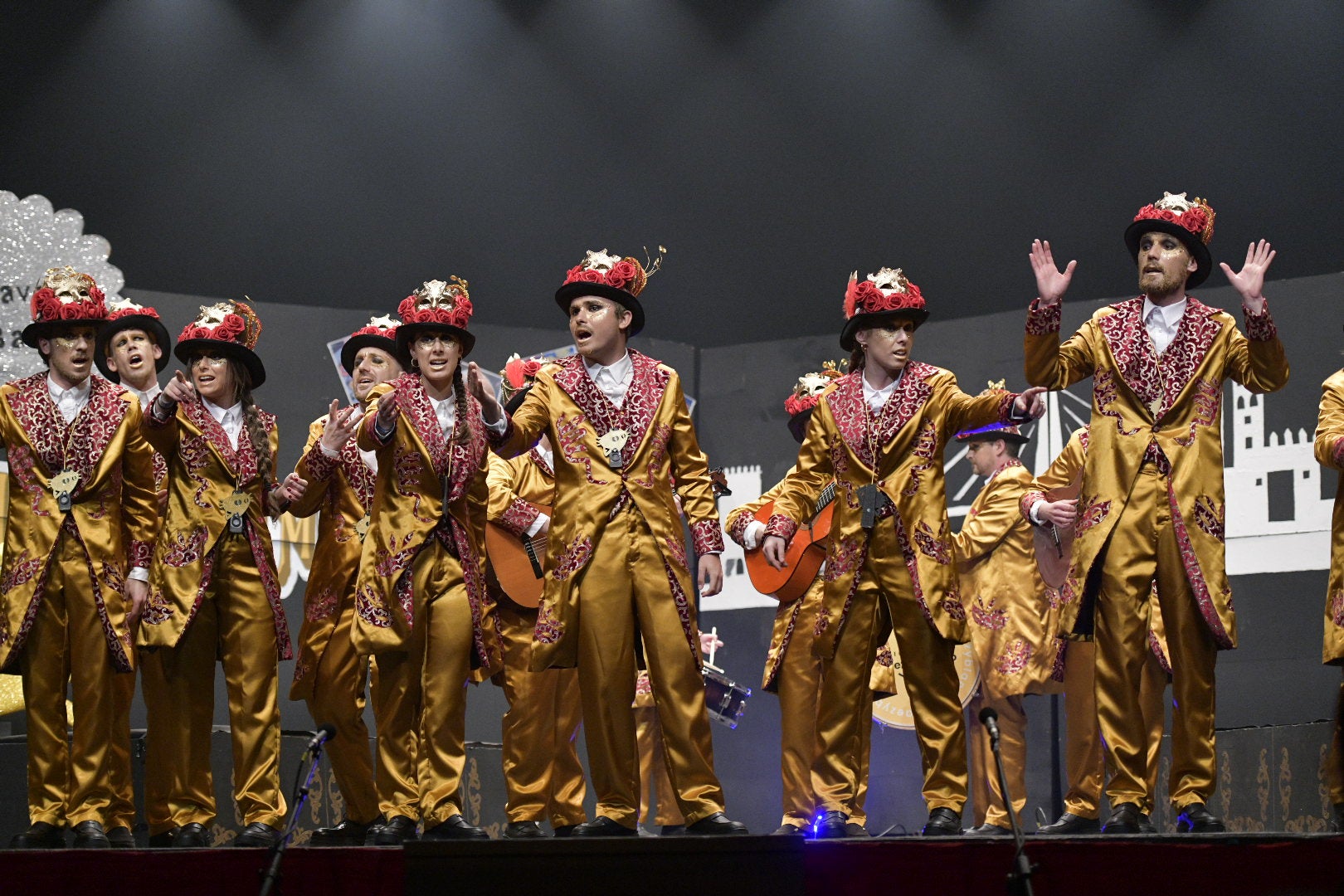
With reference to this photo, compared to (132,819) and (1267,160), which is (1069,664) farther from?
(132,819)

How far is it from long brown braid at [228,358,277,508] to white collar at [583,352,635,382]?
130cm

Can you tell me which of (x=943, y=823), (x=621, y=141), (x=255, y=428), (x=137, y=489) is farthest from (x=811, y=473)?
(x=621, y=141)

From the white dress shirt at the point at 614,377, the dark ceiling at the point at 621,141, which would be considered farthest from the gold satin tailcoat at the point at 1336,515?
the dark ceiling at the point at 621,141

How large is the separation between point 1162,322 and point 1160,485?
596 millimetres

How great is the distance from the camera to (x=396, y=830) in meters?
5.09

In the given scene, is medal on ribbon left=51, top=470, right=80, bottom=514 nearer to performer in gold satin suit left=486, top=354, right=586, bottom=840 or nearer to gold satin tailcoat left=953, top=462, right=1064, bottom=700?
performer in gold satin suit left=486, top=354, right=586, bottom=840

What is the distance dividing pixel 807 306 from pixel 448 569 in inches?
172

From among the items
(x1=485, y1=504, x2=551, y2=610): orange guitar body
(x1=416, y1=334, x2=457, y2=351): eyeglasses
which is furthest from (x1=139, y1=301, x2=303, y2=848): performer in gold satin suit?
(x1=485, y1=504, x2=551, y2=610): orange guitar body

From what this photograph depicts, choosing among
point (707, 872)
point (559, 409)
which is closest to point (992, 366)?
point (559, 409)

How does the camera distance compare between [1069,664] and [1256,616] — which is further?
[1256,616]

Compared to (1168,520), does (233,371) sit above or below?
above

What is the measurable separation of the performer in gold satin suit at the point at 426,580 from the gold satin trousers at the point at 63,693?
1033 mm

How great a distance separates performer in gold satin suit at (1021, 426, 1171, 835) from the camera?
504 centimetres

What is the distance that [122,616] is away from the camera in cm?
542
